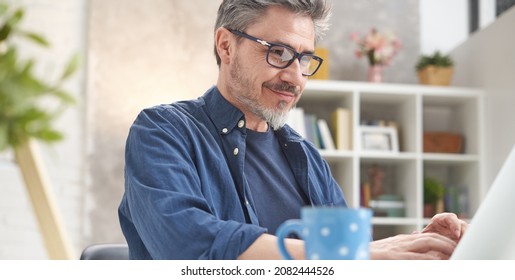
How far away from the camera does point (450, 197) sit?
3936 mm

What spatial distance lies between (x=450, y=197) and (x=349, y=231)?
3.54 meters

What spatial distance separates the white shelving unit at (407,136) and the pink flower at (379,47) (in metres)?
A: 0.20

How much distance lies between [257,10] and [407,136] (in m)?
2.74

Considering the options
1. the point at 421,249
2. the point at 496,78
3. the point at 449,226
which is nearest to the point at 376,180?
the point at 496,78

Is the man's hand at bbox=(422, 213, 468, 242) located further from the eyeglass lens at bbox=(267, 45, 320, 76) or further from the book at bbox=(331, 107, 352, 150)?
the book at bbox=(331, 107, 352, 150)

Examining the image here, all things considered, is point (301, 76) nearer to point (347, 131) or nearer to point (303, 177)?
point (303, 177)

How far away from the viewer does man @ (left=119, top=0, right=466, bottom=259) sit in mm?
855

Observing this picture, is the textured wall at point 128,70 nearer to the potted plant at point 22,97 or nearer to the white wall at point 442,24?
Result: the white wall at point 442,24

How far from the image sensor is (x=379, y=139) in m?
3.88

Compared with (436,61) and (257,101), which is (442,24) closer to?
(436,61)

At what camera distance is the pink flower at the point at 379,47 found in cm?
396

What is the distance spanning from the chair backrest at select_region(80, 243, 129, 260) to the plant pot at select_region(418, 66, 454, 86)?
2.79 metres

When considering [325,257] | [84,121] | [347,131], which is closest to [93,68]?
[84,121]

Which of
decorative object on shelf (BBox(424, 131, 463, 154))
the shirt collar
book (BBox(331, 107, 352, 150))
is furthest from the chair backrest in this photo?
decorative object on shelf (BBox(424, 131, 463, 154))
